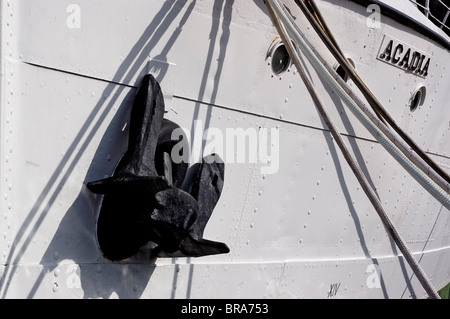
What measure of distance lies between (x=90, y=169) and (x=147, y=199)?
0.32m

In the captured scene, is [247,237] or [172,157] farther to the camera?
[247,237]

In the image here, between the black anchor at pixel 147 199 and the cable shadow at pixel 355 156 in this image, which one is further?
the cable shadow at pixel 355 156

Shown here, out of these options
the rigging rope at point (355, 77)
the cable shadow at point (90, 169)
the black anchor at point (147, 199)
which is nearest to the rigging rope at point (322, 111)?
the rigging rope at point (355, 77)

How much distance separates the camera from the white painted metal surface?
11.0 feet

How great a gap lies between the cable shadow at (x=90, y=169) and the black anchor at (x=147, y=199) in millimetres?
89

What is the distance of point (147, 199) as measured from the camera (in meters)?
3.60

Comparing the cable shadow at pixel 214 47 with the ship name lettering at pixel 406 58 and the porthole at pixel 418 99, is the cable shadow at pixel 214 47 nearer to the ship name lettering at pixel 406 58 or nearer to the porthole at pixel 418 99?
the ship name lettering at pixel 406 58

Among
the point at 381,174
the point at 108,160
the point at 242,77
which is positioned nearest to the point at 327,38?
the point at 242,77

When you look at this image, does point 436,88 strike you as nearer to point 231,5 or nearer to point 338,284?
point 338,284

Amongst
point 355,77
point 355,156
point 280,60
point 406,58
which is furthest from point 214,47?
point 406,58

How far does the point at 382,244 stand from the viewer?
5930 millimetres

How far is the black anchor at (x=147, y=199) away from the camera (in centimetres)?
353

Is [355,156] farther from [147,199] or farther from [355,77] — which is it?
[147,199]
